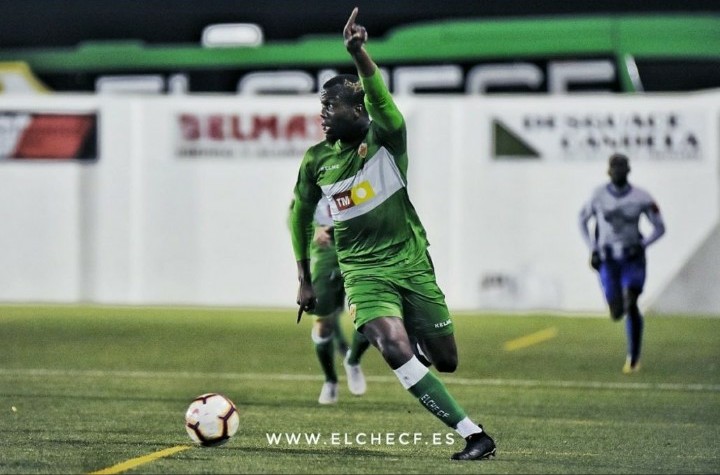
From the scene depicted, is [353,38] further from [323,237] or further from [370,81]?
[323,237]

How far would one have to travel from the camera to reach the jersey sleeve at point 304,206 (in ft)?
27.2

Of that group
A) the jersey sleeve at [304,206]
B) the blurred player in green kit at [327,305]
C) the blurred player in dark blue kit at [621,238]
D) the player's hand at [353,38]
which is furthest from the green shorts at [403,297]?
the blurred player in dark blue kit at [621,238]

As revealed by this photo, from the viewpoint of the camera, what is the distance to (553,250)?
21.6 meters

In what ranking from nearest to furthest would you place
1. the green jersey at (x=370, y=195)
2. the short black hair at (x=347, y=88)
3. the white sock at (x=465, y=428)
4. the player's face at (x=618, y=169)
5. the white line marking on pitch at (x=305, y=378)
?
the white sock at (x=465, y=428) < the short black hair at (x=347, y=88) < the green jersey at (x=370, y=195) < the white line marking on pitch at (x=305, y=378) < the player's face at (x=618, y=169)

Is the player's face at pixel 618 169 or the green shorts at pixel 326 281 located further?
the player's face at pixel 618 169

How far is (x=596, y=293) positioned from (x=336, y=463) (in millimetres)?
14381

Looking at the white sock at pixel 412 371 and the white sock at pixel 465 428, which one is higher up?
the white sock at pixel 412 371

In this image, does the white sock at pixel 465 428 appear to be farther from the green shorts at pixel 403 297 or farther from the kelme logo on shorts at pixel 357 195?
the kelme logo on shorts at pixel 357 195

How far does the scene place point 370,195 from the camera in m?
8.08

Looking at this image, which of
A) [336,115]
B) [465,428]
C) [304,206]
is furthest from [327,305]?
[465,428]

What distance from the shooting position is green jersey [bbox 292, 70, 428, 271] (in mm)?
8023

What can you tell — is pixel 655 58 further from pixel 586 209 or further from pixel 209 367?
pixel 209 367

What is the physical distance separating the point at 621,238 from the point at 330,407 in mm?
4876

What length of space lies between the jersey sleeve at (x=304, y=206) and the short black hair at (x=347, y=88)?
494 mm
